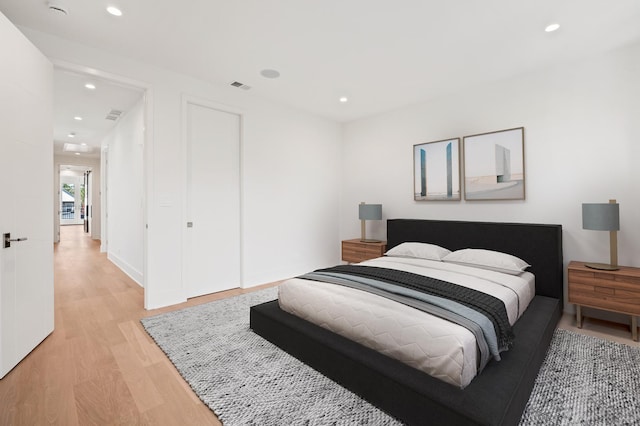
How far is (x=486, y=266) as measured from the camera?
3.17m

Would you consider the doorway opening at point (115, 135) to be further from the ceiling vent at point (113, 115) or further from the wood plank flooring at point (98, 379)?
the wood plank flooring at point (98, 379)

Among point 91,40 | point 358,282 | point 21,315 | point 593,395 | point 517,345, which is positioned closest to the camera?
point 593,395

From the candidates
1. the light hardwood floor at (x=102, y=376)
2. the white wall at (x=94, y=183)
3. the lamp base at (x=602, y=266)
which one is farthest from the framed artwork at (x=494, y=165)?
the white wall at (x=94, y=183)

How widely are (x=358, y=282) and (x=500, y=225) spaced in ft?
7.09

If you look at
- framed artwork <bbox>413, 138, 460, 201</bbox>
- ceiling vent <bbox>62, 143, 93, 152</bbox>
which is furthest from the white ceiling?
ceiling vent <bbox>62, 143, 93, 152</bbox>

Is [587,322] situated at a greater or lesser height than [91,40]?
lesser

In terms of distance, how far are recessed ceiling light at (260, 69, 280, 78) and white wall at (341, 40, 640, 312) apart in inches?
87.3

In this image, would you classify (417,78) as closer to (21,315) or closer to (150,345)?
(150,345)

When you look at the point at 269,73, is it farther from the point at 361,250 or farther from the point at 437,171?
the point at 361,250

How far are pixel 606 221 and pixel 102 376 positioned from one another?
4.35 metres

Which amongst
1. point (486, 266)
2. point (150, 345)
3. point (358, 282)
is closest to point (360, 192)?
point (486, 266)

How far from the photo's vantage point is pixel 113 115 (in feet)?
16.8

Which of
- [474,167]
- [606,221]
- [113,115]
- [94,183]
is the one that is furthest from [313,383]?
[94,183]

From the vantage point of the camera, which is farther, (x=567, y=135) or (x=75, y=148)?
(x=75, y=148)
